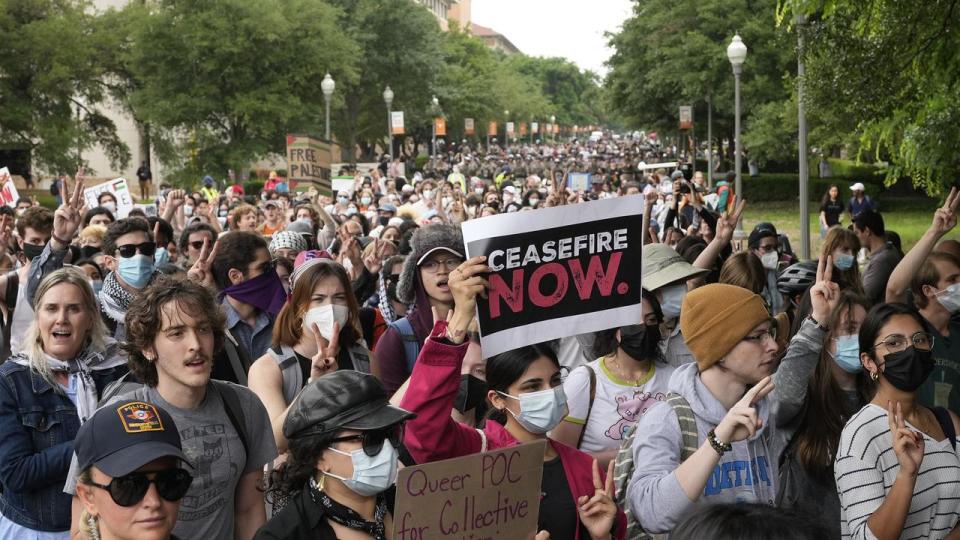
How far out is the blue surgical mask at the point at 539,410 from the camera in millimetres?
4461

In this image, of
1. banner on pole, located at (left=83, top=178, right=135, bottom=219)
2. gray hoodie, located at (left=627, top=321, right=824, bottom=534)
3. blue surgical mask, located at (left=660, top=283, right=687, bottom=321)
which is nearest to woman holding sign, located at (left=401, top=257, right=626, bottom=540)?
gray hoodie, located at (left=627, top=321, right=824, bottom=534)

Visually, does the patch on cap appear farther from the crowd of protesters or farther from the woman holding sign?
the woman holding sign

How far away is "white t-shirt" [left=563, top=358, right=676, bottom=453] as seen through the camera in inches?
205

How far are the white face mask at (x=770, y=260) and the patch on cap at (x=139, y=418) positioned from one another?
7425 millimetres

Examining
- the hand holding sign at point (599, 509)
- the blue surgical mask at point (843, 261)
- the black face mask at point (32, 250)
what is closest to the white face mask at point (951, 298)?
the blue surgical mask at point (843, 261)

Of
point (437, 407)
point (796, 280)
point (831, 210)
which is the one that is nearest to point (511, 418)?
point (437, 407)

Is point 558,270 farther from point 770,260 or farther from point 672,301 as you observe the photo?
point 770,260

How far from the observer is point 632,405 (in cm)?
539

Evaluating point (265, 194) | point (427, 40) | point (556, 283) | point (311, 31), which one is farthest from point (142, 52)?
point (556, 283)

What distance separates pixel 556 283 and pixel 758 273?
3844 millimetres

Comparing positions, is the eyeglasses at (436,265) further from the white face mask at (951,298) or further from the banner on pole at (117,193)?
the banner on pole at (117,193)

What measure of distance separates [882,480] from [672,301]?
6.76 feet

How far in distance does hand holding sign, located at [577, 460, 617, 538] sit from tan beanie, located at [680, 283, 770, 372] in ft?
2.53

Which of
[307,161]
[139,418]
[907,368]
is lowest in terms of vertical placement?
[907,368]
